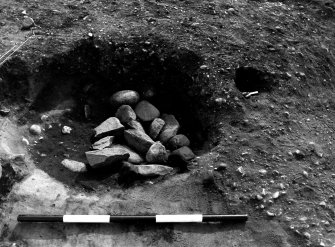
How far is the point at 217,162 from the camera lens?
387 cm

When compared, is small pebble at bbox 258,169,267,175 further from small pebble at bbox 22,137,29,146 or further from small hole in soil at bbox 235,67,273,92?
small pebble at bbox 22,137,29,146

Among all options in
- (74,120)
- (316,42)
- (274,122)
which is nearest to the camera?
(274,122)

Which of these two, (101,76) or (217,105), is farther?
(101,76)

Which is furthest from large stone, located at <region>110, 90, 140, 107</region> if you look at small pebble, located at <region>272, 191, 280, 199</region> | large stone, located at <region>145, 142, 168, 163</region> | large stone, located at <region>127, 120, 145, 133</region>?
small pebble, located at <region>272, 191, 280, 199</region>

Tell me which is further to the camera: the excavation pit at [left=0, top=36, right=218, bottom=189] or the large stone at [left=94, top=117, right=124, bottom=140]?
the excavation pit at [left=0, top=36, right=218, bottom=189]

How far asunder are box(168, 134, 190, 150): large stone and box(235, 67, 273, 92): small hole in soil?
29.8 inches

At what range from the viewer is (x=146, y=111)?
4488 millimetres

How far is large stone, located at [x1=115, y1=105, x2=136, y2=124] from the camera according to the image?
14.3 ft

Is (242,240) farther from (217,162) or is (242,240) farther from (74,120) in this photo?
(74,120)

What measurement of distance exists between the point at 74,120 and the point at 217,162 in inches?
58.8

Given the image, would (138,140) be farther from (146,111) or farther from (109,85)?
(109,85)

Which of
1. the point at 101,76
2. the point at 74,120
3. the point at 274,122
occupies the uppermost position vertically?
the point at 274,122

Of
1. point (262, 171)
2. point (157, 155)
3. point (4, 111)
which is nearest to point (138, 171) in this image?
point (157, 155)

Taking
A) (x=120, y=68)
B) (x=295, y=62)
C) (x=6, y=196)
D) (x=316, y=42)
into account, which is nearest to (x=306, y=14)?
(x=316, y=42)
